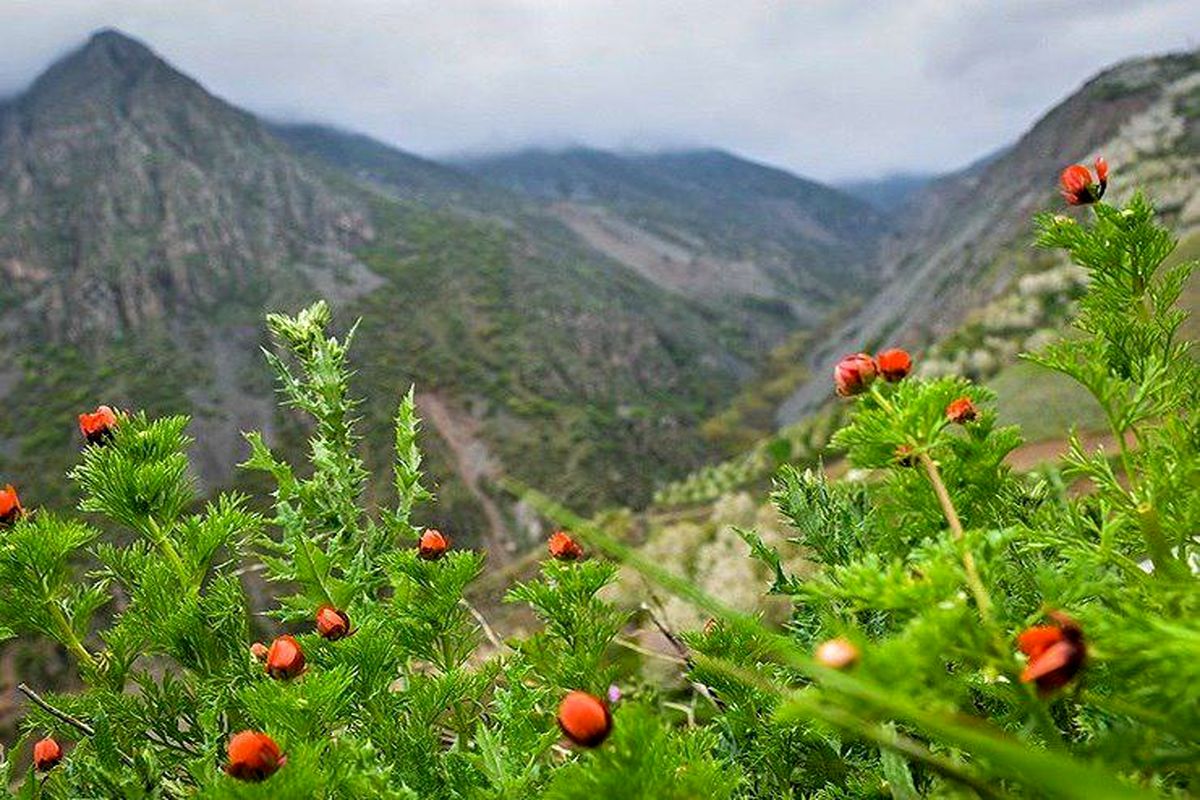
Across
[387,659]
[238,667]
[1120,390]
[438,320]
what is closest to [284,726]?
[387,659]

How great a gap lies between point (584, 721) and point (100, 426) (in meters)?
2.47

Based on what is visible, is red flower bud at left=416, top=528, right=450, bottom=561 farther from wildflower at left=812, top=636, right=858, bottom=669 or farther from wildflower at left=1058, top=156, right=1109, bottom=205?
wildflower at left=1058, top=156, right=1109, bottom=205

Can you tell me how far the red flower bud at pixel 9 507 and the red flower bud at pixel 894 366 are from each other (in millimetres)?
2989

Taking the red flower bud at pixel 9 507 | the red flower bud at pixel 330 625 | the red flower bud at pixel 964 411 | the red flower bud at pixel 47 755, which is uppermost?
the red flower bud at pixel 964 411

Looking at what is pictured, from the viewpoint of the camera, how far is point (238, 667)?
111 inches

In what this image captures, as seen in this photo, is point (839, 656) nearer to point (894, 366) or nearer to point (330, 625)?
point (894, 366)

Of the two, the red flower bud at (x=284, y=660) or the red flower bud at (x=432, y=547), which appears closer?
the red flower bud at (x=284, y=660)

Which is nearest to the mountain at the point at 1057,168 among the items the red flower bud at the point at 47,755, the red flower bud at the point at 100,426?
the red flower bud at the point at 100,426

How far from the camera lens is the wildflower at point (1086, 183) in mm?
2285

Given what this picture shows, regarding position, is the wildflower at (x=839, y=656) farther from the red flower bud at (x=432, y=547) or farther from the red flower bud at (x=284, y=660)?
the red flower bud at (x=432, y=547)

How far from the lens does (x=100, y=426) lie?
3.00m

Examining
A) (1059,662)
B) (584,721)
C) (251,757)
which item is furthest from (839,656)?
(251,757)

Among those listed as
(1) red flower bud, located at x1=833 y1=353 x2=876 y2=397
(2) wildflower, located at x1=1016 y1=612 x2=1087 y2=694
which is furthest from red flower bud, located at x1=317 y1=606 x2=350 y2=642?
A: (2) wildflower, located at x1=1016 y1=612 x2=1087 y2=694

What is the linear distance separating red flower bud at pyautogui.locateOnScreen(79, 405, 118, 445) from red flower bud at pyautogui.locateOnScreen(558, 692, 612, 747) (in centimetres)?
241
